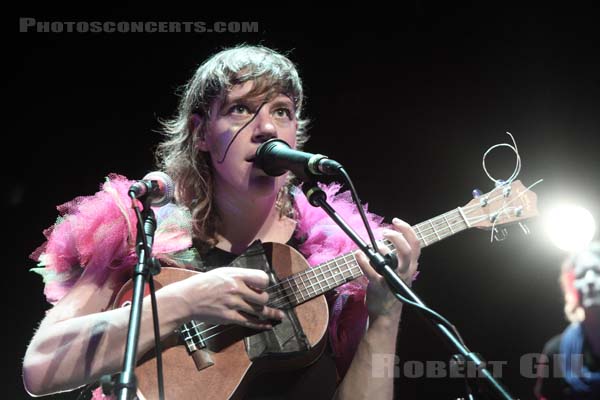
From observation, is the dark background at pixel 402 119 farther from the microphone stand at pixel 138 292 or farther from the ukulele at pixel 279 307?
the microphone stand at pixel 138 292

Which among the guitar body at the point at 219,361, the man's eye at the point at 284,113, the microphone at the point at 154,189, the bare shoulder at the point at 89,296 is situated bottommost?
the guitar body at the point at 219,361

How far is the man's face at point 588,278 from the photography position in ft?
8.68

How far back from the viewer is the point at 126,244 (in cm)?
190

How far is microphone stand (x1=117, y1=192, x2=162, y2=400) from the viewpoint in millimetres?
1075

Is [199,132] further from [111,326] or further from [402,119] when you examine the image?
[402,119]

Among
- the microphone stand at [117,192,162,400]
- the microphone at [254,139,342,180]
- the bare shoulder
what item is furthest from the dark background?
the microphone stand at [117,192,162,400]

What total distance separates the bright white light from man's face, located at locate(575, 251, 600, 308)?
0.08 meters

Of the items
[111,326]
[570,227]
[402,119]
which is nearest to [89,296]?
[111,326]

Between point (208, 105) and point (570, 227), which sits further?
point (570, 227)

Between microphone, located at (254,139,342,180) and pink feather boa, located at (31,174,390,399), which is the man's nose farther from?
pink feather boa, located at (31,174,390,399)

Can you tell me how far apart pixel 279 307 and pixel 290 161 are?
1.85ft

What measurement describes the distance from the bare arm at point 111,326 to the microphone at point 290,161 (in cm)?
35

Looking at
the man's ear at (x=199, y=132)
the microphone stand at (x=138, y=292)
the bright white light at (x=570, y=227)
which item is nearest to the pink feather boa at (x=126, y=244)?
the man's ear at (x=199, y=132)

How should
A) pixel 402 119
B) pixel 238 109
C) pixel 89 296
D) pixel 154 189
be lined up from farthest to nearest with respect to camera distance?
pixel 402 119 < pixel 238 109 < pixel 89 296 < pixel 154 189
